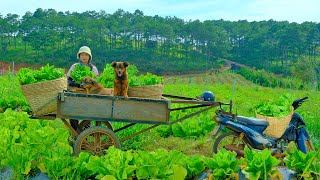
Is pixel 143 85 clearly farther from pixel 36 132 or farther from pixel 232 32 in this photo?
pixel 232 32

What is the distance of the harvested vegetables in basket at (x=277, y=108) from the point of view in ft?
18.0

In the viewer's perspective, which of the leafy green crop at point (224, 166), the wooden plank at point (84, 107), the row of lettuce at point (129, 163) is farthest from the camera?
the wooden plank at point (84, 107)

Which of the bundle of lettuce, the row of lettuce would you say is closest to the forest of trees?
the bundle of lettuce

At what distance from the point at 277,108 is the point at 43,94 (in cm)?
298

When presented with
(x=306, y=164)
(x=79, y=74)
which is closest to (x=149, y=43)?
(x=79, y=74)

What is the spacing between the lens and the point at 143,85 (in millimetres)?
5266

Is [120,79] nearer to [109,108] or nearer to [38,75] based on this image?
[109,108]

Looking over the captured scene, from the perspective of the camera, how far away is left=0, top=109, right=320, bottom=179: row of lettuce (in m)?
3.69

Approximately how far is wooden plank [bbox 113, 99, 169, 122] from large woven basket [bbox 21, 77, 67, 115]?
2.50ft

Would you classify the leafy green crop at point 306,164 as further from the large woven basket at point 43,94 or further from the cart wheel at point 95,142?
the large woven basket at point 43,94

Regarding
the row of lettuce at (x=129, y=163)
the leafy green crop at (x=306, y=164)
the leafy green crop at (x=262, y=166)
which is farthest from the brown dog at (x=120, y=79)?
the leafy green crop at (x=306, y=164)

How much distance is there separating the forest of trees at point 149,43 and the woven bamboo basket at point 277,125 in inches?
2430

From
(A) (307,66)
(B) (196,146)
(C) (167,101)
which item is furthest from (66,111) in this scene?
(A) (307,66)

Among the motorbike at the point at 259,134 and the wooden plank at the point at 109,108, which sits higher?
the wooden plank at the point at 109,108
